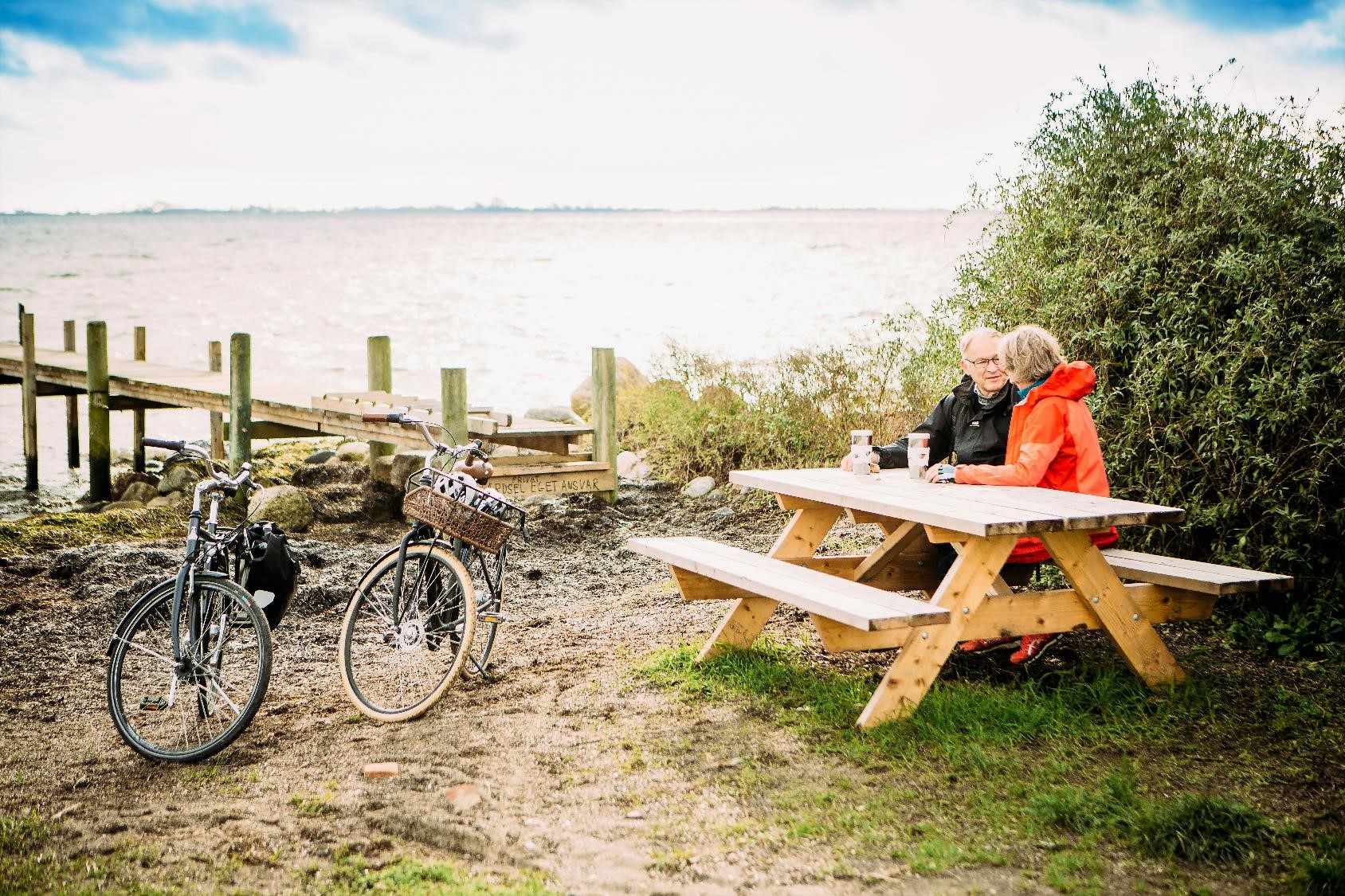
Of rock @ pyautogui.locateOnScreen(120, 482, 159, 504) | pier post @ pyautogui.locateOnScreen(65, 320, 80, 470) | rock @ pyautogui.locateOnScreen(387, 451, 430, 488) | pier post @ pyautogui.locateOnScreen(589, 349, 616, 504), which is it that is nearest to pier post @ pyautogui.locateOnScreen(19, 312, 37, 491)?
pier post @ pyautogui.locateOnScreen(65, 320, 80, 470)

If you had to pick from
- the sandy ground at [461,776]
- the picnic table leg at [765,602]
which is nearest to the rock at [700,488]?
the sandy ground at [461,776]

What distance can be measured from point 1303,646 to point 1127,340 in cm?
174

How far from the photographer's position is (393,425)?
9531 millimetres

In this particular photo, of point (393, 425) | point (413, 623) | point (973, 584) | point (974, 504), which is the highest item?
point (393, 425)

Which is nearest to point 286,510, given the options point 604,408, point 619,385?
point 604,408

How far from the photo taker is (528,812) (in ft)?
11.8

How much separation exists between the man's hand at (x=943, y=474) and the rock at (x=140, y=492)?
10.1 metres

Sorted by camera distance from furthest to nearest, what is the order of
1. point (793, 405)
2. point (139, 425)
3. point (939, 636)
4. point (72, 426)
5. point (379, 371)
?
1. point (72, 426)
2. point (139, 425)
3. point (379, 371)
4. point (793, 405)
5. point (939, 636)

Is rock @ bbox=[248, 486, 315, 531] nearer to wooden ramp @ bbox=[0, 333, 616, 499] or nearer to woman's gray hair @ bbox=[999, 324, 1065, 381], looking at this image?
wooden ramp @ bbox=[0, 333, 616, 499]

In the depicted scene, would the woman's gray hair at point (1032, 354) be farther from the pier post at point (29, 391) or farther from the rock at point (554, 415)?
the pier post at point (29, 391)

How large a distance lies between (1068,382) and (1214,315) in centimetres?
142

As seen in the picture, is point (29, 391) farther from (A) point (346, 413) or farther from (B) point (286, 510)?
(A) point (346, 413)

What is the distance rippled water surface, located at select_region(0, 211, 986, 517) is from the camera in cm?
2511

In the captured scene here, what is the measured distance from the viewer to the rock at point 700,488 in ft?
33.6
